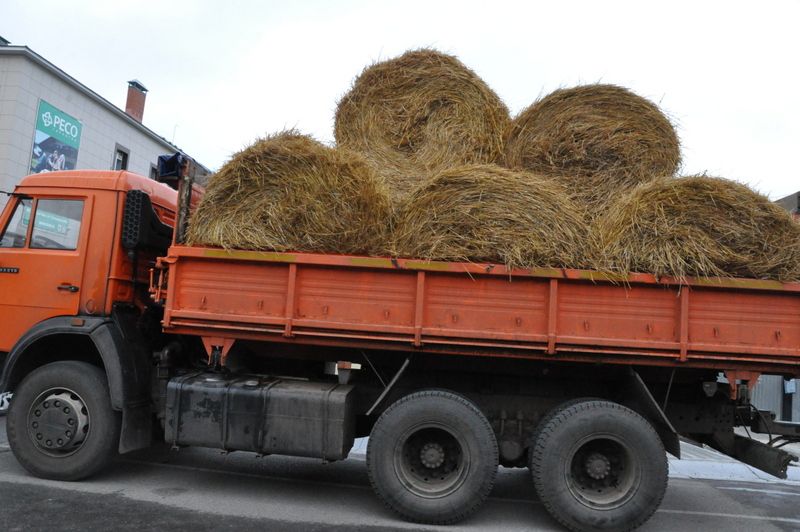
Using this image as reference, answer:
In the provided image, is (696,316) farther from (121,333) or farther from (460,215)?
(121,333)

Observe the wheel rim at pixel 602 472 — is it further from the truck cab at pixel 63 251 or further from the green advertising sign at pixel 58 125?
the green advertising sign at pixel 58 125

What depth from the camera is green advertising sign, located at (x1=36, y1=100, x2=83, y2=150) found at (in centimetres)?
1402

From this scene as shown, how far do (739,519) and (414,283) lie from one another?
3.72 m

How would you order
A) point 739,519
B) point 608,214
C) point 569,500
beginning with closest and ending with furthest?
1. point 569,500
2. point 608,214
3. point 739,519

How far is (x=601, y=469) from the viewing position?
4.56 metres

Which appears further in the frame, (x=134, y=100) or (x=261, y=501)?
(x=134, y=100)

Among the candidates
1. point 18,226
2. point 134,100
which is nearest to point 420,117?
point 18,226

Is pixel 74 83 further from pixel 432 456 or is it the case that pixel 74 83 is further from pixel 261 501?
pixel 432 456

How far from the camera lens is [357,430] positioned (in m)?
5.24

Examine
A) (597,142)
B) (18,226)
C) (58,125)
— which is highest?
(58,125)

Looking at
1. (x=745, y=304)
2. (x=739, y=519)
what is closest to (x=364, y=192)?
(x=745, y=304)

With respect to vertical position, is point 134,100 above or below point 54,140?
above

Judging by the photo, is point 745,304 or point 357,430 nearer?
point 745,304

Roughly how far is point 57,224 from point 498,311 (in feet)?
14.1
